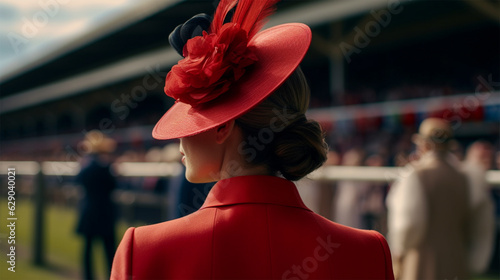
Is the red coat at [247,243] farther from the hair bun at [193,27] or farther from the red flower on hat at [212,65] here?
the hair bun at [193,27]

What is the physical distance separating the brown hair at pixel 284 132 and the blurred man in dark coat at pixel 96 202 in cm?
431

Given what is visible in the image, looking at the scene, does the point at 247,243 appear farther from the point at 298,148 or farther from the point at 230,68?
the point at 230,68

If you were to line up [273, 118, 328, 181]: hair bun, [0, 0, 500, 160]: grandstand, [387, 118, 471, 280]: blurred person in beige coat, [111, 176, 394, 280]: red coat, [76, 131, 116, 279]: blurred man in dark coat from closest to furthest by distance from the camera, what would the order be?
[111, 176, 394, 280]: red coat, [273, 118, 328, 181]: hair bun, [387, 118, 471, 280]: blurred person in beige coat, [76, 131, 116, 279]: blurred man in dark coat, [0, 0, 500, 160]: grandstand

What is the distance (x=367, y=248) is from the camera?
1.09 meters

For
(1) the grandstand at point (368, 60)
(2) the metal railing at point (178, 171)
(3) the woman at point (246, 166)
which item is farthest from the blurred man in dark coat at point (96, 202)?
(3) the woman at point (246, 166)

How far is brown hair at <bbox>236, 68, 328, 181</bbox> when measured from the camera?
1.06m

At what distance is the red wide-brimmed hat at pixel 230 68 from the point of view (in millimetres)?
1040

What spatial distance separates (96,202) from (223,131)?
4362 millimetres

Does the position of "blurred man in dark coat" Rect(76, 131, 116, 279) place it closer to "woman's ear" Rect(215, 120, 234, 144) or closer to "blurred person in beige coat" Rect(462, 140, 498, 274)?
"blurred person in beige coat" Rect(462, 140, 498, 274)

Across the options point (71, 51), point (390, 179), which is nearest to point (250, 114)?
point (390, 179)

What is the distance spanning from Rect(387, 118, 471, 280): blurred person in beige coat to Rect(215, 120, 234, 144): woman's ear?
2.49 metres

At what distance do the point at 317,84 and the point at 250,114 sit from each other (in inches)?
435

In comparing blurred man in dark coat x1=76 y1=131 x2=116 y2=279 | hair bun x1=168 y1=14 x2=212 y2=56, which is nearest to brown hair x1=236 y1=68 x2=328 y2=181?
hair bun x1=168 y1=14 x2=212 y2=56

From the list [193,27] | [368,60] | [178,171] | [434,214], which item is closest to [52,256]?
[178,171]
